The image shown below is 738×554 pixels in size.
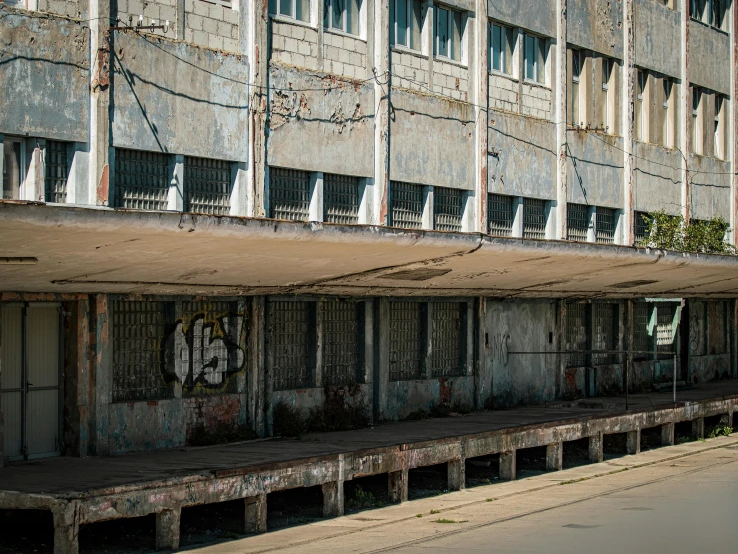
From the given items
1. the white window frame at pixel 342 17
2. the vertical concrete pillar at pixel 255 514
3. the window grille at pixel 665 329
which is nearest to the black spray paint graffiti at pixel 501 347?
the white window frame at pixel 342 17

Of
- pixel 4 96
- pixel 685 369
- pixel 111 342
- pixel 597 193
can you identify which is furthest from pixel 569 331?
pixel 4 96

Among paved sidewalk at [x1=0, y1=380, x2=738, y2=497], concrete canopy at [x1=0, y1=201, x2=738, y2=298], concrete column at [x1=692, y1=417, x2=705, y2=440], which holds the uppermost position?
concrete canopy at [x1=0, y1=201, x2=738, y2=298]

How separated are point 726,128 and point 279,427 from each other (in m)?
18.6

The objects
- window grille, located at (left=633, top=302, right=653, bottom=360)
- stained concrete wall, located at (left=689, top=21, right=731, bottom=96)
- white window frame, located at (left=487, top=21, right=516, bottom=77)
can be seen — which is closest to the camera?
white window frame, located at (left=487, top=21, right=516, bottom=77)

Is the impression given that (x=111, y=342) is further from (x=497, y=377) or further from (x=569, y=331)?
(x=569, y=331)

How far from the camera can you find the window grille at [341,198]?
700 inches

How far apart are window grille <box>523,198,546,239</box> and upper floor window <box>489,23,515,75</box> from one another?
8.55 ft

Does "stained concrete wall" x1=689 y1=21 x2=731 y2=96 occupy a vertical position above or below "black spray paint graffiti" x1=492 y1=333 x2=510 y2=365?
above

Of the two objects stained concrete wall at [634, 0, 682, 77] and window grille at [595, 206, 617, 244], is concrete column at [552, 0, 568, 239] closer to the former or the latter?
window grille at [595, 206, 617, 244]

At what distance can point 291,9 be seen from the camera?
16984 mm

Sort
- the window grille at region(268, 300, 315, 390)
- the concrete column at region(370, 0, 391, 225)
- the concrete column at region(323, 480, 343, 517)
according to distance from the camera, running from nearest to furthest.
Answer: the concrete column at region(323, 480, 343, 517) → the window grille at region(268, 300, 315, 390) → the concrete column at region(370, 0, 391, 225)

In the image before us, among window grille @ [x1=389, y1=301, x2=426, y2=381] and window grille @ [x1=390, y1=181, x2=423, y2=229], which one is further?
window grille @ [x1=389, y1=301, x2=426, y2=381]

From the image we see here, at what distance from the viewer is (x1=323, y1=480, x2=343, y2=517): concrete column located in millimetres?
12969

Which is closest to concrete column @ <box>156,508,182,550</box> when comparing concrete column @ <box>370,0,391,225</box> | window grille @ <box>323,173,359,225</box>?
window grille @ <box>323,173,359,225</box>
